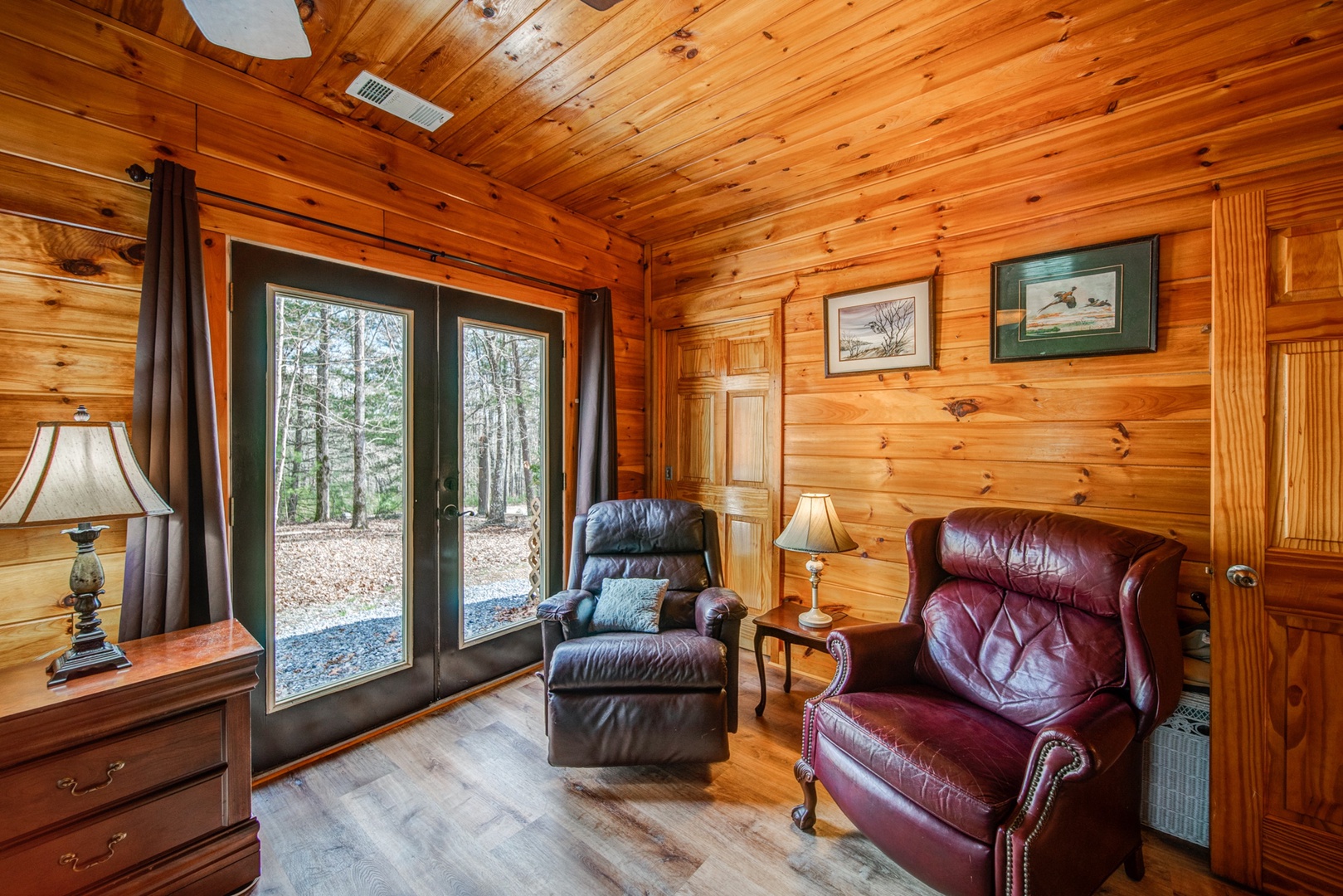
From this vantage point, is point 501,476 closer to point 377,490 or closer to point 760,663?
point 377,490

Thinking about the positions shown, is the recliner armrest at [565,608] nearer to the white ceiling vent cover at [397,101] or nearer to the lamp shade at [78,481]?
the lamp shade at [78,481]

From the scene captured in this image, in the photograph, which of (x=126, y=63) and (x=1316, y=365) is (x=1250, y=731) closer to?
(x=1316, y=365)

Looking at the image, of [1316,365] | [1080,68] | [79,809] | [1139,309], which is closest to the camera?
[79,809]

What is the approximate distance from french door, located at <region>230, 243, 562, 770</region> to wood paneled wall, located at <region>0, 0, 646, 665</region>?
217 millimetres

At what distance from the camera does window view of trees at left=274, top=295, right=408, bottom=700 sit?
2.27 meters

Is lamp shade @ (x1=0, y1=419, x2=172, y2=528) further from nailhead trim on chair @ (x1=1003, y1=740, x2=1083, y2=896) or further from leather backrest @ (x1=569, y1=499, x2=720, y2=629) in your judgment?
nailhead trim on chair @ (x1=1003, y1=740, x2=1083, y2=896)

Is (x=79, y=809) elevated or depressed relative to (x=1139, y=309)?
depressed

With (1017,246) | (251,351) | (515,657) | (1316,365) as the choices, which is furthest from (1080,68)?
(515,657)

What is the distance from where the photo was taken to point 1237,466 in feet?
5.77

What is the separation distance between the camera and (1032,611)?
76.0 inches

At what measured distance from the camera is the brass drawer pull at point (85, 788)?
1.39m

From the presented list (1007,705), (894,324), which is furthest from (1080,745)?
(894,324)

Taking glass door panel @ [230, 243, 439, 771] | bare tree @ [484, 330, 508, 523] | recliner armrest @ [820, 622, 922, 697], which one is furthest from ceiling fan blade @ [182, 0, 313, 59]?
recliner armrest @ [820, 622, 922, 697]

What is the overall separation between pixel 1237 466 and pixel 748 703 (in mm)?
2206
